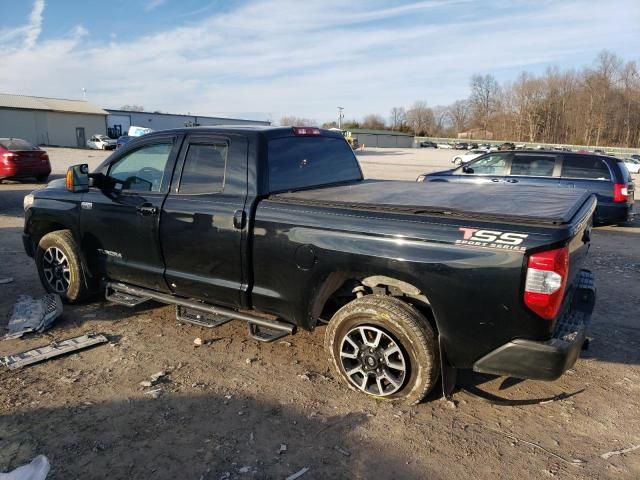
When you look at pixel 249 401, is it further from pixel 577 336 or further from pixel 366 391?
pixel 577 336

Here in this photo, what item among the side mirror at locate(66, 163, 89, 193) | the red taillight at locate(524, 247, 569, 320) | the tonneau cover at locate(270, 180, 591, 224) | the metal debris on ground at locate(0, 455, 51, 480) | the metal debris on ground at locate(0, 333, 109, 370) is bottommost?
the metal debris on ground at locate(0, 333, 109, 370)

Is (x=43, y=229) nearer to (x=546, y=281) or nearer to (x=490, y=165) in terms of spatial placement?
(x=546, y=281)

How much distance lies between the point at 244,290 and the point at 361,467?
1.64 m

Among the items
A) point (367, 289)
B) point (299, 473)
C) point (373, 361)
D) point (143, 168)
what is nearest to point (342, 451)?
point (299, 473)

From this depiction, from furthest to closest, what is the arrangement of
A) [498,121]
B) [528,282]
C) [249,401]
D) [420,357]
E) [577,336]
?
[498,121] → [249,401] → [420,357] → [577,336] → [528,282]

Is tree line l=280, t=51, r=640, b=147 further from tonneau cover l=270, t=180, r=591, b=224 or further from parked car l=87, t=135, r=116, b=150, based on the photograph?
tonneau cover l=270, t=180, r=591, b=224

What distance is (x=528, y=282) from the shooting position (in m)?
2.73

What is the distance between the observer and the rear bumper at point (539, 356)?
2814 millimetres

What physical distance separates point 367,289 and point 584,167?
7928 mm

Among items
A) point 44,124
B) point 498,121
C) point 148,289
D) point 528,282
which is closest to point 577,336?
point 528,282

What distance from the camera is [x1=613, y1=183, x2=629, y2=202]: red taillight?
9.44m

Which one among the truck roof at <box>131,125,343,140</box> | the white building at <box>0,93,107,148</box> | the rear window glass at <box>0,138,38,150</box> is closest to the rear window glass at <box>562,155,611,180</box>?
the truck roof at <box>131,125,343,140</box>

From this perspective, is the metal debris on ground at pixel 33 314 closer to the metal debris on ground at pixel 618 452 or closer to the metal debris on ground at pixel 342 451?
the metal debris on ground at pixel 342 451

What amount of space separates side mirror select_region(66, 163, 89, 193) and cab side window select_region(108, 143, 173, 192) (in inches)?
9.1
